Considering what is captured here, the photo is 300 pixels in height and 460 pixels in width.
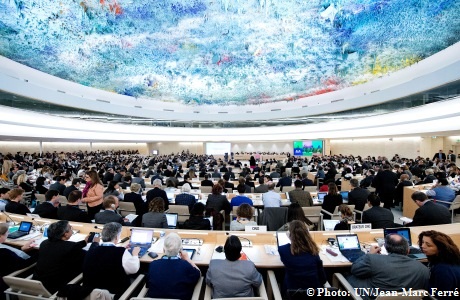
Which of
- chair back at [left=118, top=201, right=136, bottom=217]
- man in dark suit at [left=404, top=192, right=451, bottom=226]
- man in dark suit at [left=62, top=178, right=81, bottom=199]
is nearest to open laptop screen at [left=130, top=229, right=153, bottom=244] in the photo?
chair back at [left=118, top=201, right=136, bottom=217]

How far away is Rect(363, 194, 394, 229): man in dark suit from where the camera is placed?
414cm

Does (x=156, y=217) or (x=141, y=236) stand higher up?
(x=156, y=217)

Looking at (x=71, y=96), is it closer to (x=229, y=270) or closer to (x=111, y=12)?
(x=111, y=12)

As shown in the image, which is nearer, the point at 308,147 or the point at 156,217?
the point at 156,217

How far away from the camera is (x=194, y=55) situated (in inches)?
645

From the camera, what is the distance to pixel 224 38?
14.5 m

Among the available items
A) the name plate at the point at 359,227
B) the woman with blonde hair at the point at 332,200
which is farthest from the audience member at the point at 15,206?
the woman with blonde hair at the point at 332,200

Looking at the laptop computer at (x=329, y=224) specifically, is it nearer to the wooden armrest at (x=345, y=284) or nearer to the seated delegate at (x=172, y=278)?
the wooden armrest at (x=345, y=284)

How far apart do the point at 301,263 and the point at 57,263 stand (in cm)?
265

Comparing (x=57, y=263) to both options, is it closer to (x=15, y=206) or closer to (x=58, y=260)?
(x=58, y=260)

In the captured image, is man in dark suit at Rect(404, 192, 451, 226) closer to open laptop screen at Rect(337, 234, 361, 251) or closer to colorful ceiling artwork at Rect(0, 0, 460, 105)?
open laptop screen at Rect(337, 234, 361, 251)

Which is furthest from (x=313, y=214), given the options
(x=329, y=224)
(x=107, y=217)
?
(x=107, y=217)

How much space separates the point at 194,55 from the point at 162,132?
12999 mm

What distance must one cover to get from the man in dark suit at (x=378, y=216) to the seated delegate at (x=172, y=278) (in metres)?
3.27
